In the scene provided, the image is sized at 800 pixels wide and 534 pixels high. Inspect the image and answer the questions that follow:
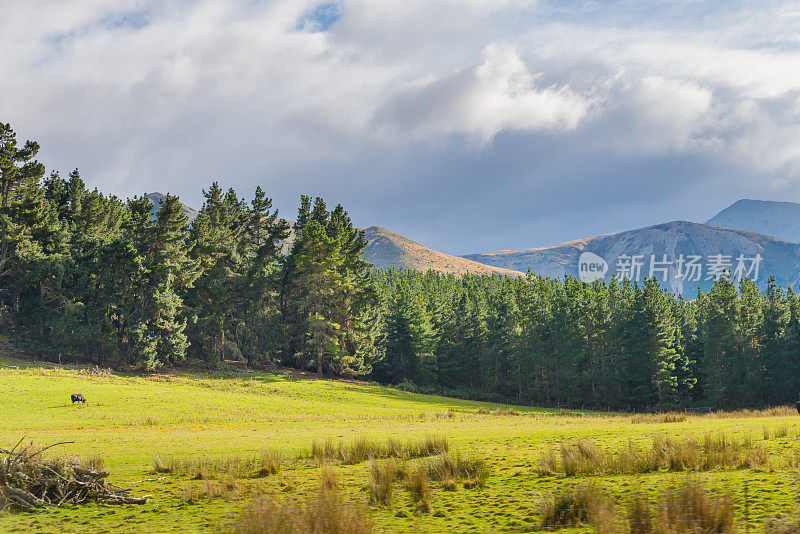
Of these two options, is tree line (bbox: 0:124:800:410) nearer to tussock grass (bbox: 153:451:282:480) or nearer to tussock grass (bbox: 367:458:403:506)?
tussock grass (bbox: 153:451:282:480)

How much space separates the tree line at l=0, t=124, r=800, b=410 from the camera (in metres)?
65.7

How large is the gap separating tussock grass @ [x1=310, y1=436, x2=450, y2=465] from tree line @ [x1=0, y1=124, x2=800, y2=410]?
5441 cm

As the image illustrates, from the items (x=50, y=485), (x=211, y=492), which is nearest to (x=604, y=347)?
(x=211, y=492)

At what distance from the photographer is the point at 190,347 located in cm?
7488

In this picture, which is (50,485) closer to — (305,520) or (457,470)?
(305,520)

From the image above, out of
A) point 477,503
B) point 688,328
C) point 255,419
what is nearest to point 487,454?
point 477,503

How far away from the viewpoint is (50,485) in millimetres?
10531

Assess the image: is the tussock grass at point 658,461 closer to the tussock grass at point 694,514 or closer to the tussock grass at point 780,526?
the tussock grass at point 694,514

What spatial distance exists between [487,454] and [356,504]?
6.62 meters

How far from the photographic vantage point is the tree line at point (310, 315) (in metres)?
65.7

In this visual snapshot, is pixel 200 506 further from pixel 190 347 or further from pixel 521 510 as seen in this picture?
pixel 190 347

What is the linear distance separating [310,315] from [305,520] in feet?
225

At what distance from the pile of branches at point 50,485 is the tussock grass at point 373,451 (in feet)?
17.9

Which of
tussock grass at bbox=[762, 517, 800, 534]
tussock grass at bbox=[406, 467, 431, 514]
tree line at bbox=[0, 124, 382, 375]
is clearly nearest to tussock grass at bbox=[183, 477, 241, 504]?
tussock grass at bbox=[406, 467, 431, 514]
